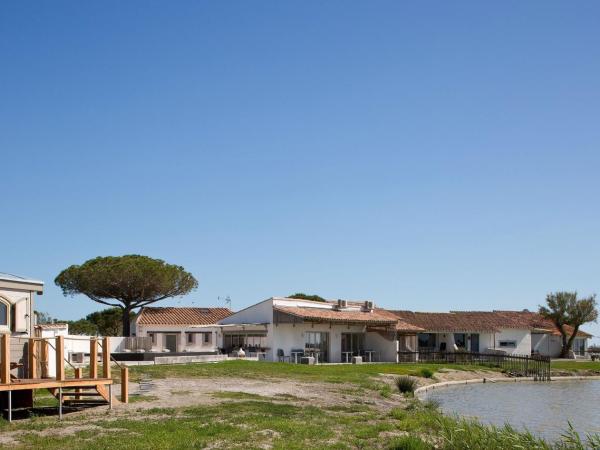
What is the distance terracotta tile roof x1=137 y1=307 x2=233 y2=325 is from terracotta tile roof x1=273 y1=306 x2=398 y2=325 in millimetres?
12590

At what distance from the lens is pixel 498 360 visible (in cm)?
5594

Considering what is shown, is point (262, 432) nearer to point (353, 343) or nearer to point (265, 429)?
point (265, 429)

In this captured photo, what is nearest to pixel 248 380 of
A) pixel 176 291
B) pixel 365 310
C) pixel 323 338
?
pixel 323 338

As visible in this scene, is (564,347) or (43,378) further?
(564,347)

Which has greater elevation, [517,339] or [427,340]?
[427,340]

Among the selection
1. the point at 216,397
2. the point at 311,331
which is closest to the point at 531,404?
the point at 216,397

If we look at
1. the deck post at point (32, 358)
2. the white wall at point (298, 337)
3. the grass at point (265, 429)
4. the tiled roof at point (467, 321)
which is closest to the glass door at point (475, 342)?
the tiled roof at point (467, 321)

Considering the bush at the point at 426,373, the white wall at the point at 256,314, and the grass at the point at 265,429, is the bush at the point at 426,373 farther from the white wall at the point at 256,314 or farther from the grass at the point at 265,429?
the grass at the point at 265,429

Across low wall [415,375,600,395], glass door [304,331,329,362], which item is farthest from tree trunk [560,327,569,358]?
glass door [304,331,329,362]

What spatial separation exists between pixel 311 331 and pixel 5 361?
113ft

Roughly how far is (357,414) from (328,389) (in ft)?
25.6

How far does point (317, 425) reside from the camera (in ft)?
60.0

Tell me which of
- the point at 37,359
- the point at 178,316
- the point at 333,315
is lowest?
the point at 178,316

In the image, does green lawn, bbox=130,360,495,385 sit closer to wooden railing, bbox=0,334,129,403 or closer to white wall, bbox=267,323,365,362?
white wall, bbox=267,323,365,362
